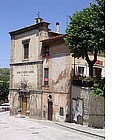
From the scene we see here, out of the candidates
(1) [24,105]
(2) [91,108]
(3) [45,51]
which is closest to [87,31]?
(2) [91,108]

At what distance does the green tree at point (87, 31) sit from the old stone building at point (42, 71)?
3.70 metres

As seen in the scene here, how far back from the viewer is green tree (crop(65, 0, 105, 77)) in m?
15.0

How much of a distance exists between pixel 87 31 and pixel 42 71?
9287 millimetres

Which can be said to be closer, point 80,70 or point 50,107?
point 80,70

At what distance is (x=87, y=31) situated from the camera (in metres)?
16.8

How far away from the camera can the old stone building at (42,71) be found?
72.0 ft

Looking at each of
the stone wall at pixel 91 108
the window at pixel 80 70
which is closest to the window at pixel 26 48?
the window at pixel 80 70

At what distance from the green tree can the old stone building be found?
3.70 m

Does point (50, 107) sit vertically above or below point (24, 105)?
above

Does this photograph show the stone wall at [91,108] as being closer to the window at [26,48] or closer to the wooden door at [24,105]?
the wooden door at [24,105]

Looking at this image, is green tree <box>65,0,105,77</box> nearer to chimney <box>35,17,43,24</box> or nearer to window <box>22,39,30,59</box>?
chimney <box>35,17,43,24</box>

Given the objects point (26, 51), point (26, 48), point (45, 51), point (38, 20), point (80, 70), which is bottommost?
point (80, 70)

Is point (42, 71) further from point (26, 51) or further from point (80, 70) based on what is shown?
point (80, 70)
